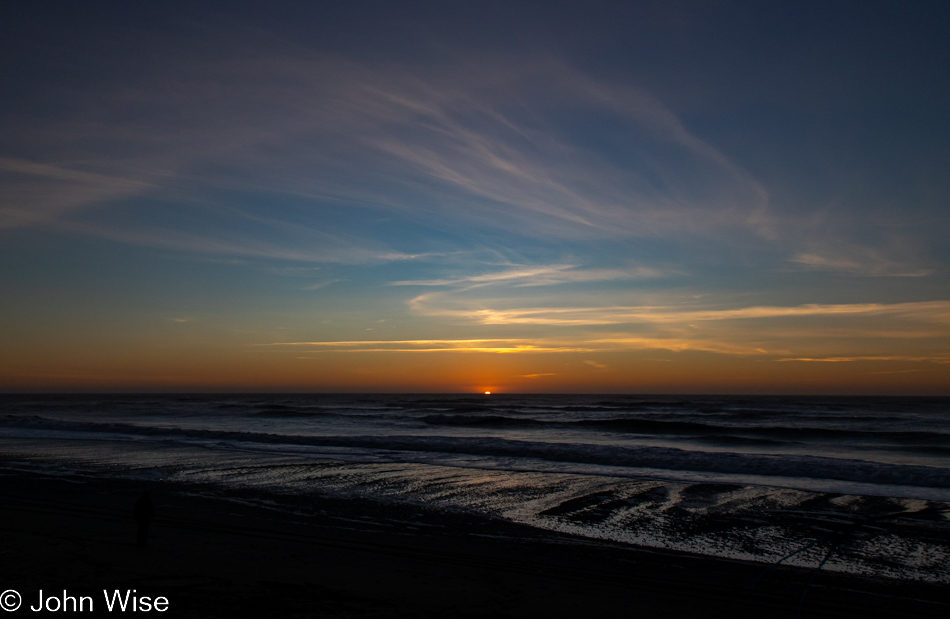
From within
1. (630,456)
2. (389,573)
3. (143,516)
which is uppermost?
(143,516)

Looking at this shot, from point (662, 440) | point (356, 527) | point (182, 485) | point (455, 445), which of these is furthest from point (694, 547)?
point (662, 440)

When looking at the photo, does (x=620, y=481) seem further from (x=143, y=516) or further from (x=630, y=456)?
(x=143, y=516)

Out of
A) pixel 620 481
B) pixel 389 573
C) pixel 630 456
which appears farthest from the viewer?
pixel 630 456

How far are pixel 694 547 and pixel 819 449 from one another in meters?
24.3

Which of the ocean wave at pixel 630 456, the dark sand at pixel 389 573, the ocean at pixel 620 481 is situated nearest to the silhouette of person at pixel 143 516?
the dark sand at pixel 389 573

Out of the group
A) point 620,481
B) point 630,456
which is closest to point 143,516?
point 620,481

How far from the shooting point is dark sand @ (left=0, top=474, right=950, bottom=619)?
6.15m

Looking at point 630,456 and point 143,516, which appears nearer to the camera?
point 143,516

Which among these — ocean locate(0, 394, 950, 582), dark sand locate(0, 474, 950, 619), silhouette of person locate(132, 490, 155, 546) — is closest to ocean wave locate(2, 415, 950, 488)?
ocean locate(0, 394, 950, 582)

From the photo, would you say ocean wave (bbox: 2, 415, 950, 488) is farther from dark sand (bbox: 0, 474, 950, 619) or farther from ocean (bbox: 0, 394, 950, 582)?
dark sand (bbox: 0, 474, 950, 619)

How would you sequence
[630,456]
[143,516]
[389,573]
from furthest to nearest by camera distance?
1. [630,456]
2. [143,516]
3. [389,573]

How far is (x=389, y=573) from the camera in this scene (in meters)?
7.29

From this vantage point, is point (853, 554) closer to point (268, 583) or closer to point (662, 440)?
point (268, 583)

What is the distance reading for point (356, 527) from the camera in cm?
991
